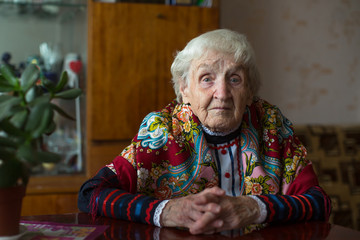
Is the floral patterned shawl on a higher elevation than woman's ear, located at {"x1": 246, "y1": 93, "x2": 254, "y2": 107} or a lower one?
lower

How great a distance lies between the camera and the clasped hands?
1133 millimetres

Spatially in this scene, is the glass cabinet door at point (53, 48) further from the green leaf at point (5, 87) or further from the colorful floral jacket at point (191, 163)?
the green leaf at point (5, 87)

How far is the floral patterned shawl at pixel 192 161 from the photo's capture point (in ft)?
4.68

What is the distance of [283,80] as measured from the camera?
10.3 feet

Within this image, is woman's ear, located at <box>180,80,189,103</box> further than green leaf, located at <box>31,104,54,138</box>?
Yes

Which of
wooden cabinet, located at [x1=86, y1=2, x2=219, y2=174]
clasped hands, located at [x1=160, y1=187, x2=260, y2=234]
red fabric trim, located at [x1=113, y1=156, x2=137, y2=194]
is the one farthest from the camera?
wooden cabinet, located at [x1=86, y1=2, x2=219, y2=174]

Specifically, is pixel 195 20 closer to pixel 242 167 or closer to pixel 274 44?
pixel 274 44

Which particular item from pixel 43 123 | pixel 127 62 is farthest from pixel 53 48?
pixel 43 123

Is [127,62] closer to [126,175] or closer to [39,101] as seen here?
[126,175]

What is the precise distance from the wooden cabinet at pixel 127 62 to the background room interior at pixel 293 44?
7.6 inches

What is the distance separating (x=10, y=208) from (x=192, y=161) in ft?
2.31

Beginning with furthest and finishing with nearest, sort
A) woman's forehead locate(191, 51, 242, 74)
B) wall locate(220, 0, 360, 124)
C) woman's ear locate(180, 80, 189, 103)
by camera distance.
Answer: wall locate(220, 0, 360, 124)
woman's ear locate(180, 80, 189, 103)
woman's forehead locate(191, 51, 242, 74)

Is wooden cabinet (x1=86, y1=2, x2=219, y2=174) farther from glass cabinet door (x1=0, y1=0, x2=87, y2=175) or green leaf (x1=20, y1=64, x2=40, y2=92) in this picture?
green leaf (x1=20, y1=64, x2=40, y2=92)

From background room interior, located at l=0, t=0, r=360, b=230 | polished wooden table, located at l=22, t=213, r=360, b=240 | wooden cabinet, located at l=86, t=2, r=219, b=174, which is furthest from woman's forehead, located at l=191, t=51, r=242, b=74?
background room interior, located at l=0, t=0, r=360, b=230
